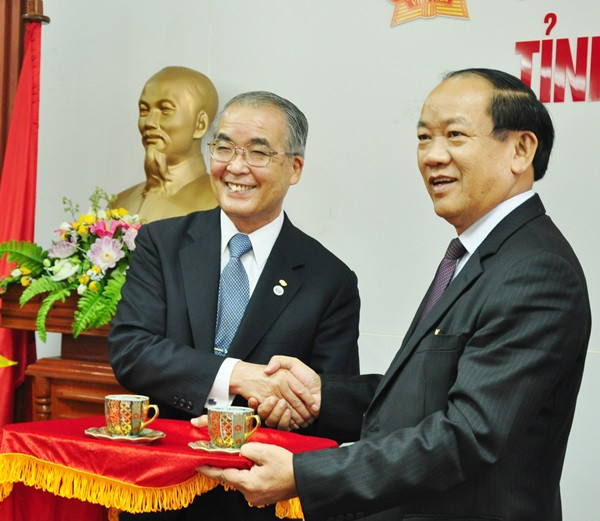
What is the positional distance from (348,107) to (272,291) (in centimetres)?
214

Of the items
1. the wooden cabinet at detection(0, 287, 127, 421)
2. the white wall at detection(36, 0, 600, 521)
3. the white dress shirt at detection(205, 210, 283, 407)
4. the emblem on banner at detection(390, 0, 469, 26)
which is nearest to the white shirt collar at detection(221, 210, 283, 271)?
the white dress shirt at detection(205, 210, 283, 407)

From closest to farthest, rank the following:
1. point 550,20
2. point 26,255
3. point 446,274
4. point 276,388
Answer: point 446,274 < point 276,388 < point 26,255 < point 550,20

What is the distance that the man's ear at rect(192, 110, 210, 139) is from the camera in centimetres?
418

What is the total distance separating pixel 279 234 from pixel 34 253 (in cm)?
142

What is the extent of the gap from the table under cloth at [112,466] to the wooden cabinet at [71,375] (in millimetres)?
1470

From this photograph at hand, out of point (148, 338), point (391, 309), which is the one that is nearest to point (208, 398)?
point (148, 338)

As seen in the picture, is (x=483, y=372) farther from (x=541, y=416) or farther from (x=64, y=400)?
(x=64, y=400)

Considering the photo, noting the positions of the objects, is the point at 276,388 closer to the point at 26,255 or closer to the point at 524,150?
the point at 524,150

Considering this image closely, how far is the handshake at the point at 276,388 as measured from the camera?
2.08 metres

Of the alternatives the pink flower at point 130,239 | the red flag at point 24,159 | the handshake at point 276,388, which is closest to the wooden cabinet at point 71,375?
the pink flower at point 130,239

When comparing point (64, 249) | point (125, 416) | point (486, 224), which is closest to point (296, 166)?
point (486, 224)

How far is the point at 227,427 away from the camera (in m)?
1.71

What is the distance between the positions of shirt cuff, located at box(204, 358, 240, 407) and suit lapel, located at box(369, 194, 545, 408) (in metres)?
0.46

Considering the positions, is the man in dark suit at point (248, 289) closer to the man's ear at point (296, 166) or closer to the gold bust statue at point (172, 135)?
the man's ear at point (296, 166)
